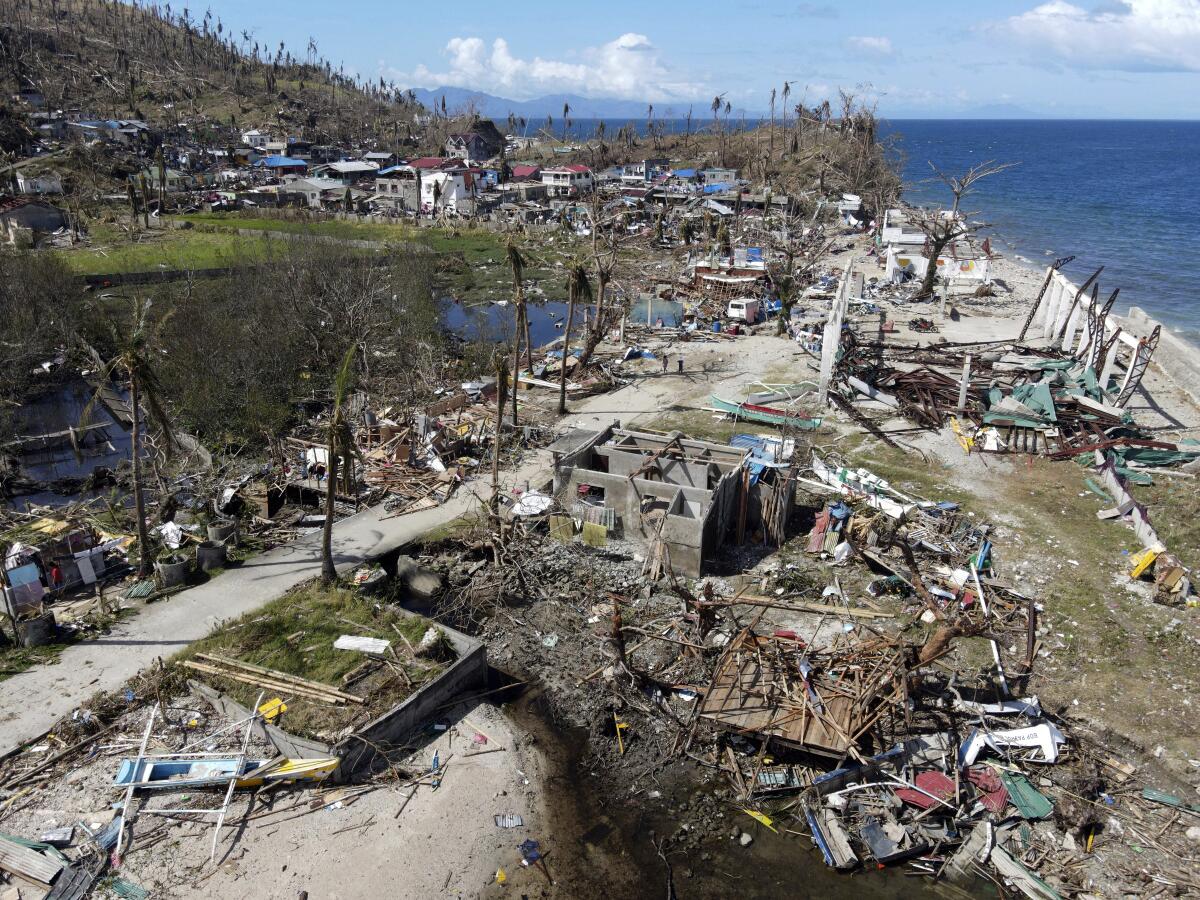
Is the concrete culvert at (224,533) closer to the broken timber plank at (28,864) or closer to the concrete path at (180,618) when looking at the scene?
the concrete path at (180,618)

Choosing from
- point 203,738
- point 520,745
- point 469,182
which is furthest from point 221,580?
point 469,182

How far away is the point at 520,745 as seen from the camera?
13438mm

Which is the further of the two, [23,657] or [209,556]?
[209,556]

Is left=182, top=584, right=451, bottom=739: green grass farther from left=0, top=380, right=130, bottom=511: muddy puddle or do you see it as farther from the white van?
the white van

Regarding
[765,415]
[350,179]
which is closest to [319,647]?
[765,415]

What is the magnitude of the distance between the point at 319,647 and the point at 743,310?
2931cm

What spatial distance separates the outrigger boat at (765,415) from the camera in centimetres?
2573

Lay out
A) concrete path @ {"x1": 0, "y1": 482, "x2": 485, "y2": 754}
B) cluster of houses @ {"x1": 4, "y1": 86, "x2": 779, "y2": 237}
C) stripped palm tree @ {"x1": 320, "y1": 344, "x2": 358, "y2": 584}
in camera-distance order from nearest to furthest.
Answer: concrete path @ {"x1": 0, "y1": 482, "x2": 485, "y2": 754} < stripped palm tree @ {"x1": 320, "y1": 344, "x2": 358, "y2": 584} < cluster of houses @ {"x1": 4, "y1": 86, "x2": 779, "y2": 237}

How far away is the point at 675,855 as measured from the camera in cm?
1155

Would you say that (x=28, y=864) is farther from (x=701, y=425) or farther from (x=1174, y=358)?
(x=1174, y=358)

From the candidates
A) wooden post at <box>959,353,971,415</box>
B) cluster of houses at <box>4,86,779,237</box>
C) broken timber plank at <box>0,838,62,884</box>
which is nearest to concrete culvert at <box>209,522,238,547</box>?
broken timber plank at <box>0,838,62,884</box>

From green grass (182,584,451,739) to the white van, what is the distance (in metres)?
27.5

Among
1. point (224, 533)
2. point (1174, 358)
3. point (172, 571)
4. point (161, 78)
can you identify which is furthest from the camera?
point (161, 78)

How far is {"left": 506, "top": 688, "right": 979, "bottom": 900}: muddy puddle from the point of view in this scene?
10984 millimetres
